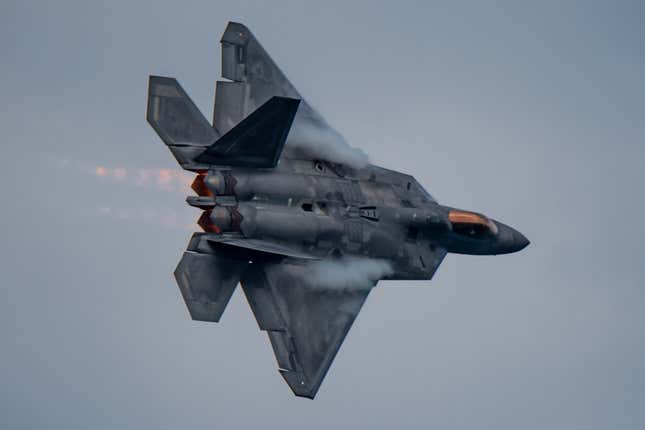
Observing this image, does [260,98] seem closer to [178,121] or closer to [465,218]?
[178,121]

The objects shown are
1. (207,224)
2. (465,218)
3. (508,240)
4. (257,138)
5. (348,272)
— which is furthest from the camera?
(508,240)

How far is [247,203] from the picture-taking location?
1194 inches

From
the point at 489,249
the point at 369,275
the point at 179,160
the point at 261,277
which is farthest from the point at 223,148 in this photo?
the point at 489,249

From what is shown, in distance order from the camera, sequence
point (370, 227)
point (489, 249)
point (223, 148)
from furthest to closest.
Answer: point (489, 249) < point (370, 227) < point (223, 148)

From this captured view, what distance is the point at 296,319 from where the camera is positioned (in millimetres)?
31312

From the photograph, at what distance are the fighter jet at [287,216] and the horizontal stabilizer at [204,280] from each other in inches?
0.9

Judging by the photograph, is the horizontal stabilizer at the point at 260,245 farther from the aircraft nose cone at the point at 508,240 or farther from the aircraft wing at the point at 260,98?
the aircraft nose cone at the point at 508,240

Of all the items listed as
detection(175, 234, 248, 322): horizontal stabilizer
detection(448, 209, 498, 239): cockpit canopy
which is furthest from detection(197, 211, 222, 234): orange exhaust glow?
detection(448, 209, 498, 239): cockpit canopy

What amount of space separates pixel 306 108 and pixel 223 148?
3992 mm

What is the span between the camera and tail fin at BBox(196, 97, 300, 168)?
→ 97.2 ft

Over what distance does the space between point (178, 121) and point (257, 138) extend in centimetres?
198

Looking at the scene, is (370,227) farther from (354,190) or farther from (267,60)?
(267,60)

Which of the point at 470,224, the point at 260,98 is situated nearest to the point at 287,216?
the point at 260,98

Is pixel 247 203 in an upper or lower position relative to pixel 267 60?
lower
